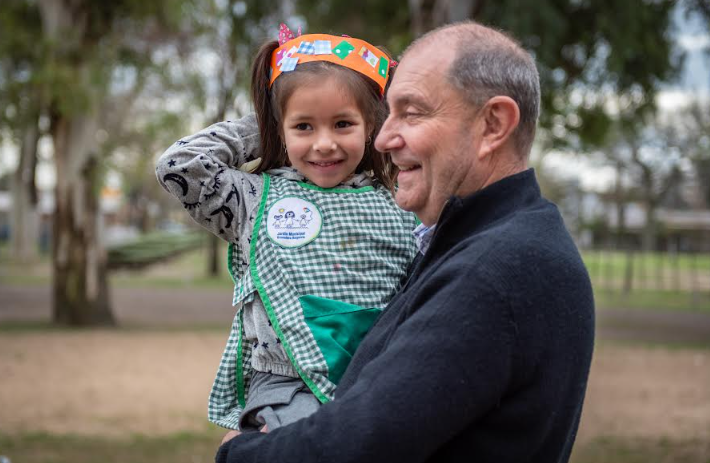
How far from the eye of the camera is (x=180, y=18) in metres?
13.1

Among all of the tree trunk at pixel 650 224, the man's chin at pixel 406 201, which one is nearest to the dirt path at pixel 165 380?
the man's chin at pixel 406 201

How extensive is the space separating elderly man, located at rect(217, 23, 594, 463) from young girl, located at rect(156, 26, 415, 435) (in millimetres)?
277

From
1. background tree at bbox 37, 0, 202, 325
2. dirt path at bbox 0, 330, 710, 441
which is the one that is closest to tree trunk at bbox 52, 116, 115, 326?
background tree at bbox 37, 0, 202, 325

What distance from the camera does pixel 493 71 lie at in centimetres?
165

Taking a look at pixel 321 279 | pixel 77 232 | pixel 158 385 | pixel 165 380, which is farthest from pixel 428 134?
pixel 77 232

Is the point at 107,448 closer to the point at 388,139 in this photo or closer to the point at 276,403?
the point at 276,403

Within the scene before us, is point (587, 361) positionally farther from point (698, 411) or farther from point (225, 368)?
point (698, 411)

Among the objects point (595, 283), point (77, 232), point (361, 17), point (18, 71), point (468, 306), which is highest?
point (361, 17)

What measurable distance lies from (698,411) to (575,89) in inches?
212

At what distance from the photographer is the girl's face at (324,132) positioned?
211cm

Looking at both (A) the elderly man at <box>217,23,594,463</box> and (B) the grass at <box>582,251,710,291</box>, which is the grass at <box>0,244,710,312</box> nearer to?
(B) the grass at <box>582,251,710,291</box>

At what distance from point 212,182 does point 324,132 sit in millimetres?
313

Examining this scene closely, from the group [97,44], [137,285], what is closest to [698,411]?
[97,44]

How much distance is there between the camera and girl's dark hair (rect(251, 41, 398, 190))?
213cm
